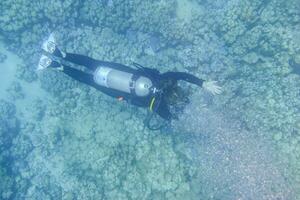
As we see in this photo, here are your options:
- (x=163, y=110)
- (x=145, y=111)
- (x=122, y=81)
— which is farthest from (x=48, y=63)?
(x=163, y=110)

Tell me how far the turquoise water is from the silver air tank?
229 centimetres

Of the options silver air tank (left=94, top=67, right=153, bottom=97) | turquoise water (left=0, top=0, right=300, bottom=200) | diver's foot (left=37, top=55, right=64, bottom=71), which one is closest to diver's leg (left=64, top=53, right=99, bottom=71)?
diver's foot (left=37, top=55, right=64, bottom=71)

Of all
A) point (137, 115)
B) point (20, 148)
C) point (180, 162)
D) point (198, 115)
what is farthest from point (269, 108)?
point (20, 148)

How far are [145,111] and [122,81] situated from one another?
2784 millimetres

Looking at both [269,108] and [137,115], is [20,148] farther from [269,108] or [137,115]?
[269,108]

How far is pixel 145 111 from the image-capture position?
30.5ft

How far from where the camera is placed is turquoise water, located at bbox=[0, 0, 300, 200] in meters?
8.38

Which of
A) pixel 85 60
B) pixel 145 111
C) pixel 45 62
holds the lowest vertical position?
pixel 145 111

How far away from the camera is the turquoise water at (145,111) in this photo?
8.38 m

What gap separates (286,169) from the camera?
26.8 ft

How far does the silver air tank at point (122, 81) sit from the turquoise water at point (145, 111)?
7.52 ft

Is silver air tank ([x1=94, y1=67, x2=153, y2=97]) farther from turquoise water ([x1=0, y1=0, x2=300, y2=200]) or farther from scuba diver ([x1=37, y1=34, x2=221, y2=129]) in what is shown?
turquoise water ([x1=0, y1=0, x2=300, y2=200])

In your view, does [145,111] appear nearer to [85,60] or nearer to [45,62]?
[85,60]

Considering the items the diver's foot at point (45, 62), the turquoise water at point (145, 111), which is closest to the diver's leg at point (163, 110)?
the turquoise water at point (145, 111)
